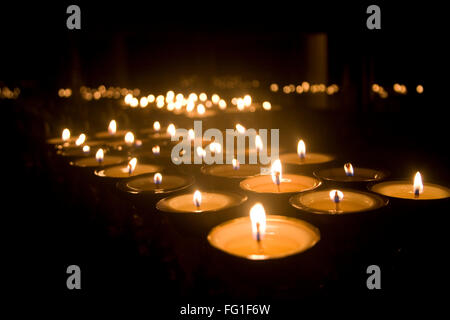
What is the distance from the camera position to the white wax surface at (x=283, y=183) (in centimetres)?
162

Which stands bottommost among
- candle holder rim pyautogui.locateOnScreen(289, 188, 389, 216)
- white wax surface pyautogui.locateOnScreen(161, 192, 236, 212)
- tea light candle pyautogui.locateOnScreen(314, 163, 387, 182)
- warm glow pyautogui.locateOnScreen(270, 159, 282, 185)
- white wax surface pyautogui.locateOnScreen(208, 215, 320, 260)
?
white wax surface pyautogui.locateOnScreen(208, 215, 320, 260)

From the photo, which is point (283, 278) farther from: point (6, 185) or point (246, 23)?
point (246, 23)

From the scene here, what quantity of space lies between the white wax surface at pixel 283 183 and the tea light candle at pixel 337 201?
0.14 meters

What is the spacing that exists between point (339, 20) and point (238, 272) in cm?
396

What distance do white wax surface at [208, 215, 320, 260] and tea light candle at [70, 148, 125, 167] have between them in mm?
954

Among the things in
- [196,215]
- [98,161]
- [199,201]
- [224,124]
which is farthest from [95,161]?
[224,124]

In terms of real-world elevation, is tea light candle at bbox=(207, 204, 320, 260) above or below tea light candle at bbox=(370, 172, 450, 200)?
below

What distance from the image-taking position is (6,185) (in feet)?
10.7

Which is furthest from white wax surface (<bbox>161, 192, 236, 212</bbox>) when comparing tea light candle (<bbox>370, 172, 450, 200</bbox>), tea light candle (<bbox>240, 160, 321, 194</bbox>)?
tea light candle (<bbox>370, 172, 450, 200</bbox>)

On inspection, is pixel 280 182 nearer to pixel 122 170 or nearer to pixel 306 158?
pixel 306 158

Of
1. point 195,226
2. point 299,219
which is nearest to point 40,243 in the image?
point 195,226

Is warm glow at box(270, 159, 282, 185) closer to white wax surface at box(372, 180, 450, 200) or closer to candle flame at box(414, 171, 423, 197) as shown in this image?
white wax surface at box(372, 180, 450, 200)

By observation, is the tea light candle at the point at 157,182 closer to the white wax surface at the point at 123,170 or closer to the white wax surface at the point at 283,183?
the white wax surface at the point at 123,170

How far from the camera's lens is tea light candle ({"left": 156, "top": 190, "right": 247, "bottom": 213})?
134 cm
